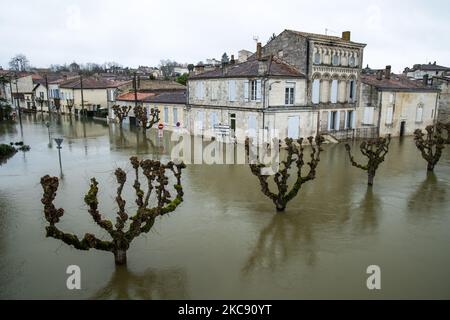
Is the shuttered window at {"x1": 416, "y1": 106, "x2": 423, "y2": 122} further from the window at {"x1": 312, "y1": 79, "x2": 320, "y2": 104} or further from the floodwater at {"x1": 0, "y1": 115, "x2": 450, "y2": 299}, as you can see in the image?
the floodwater at {"x1": 0, "y1": 115, "x2": 450, "y2": 299}

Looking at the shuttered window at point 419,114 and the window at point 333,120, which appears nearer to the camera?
the window at point 333,120

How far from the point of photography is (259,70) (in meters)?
26.6

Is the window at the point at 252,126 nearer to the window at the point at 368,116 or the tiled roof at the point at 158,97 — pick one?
the tiled roof at the point at 158,97

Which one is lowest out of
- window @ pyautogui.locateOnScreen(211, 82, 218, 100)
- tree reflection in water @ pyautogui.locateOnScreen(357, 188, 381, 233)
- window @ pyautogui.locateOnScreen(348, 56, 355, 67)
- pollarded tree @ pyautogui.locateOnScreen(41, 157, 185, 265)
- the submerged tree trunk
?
tree reflection in water @ pyautogui.locateOnScreen(357, 188, 381, 233)

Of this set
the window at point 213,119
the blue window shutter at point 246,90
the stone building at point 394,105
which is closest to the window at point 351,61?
the stone building at point 394,105

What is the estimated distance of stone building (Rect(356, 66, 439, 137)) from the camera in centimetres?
3241

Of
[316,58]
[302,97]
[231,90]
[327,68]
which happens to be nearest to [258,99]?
[231,90]

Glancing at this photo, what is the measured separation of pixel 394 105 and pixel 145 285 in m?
30.8

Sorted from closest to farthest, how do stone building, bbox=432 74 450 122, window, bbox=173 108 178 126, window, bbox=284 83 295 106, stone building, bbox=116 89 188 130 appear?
window, bbox=284 83 295 106, stone building, bbox=116 89 188 130, window, bbox=173 108 178 126, stone building, bbox=432 74 450 122

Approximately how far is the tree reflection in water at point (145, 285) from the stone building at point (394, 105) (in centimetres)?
2751

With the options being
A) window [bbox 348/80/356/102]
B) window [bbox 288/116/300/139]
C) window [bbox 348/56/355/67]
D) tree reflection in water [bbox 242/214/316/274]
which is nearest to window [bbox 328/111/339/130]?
window [bbox 348/80/356/102]

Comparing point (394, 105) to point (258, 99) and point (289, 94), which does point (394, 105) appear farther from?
point (258, 99)

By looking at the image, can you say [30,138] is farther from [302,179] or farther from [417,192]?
[417,192]

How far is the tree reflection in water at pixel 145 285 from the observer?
8.68 meters
